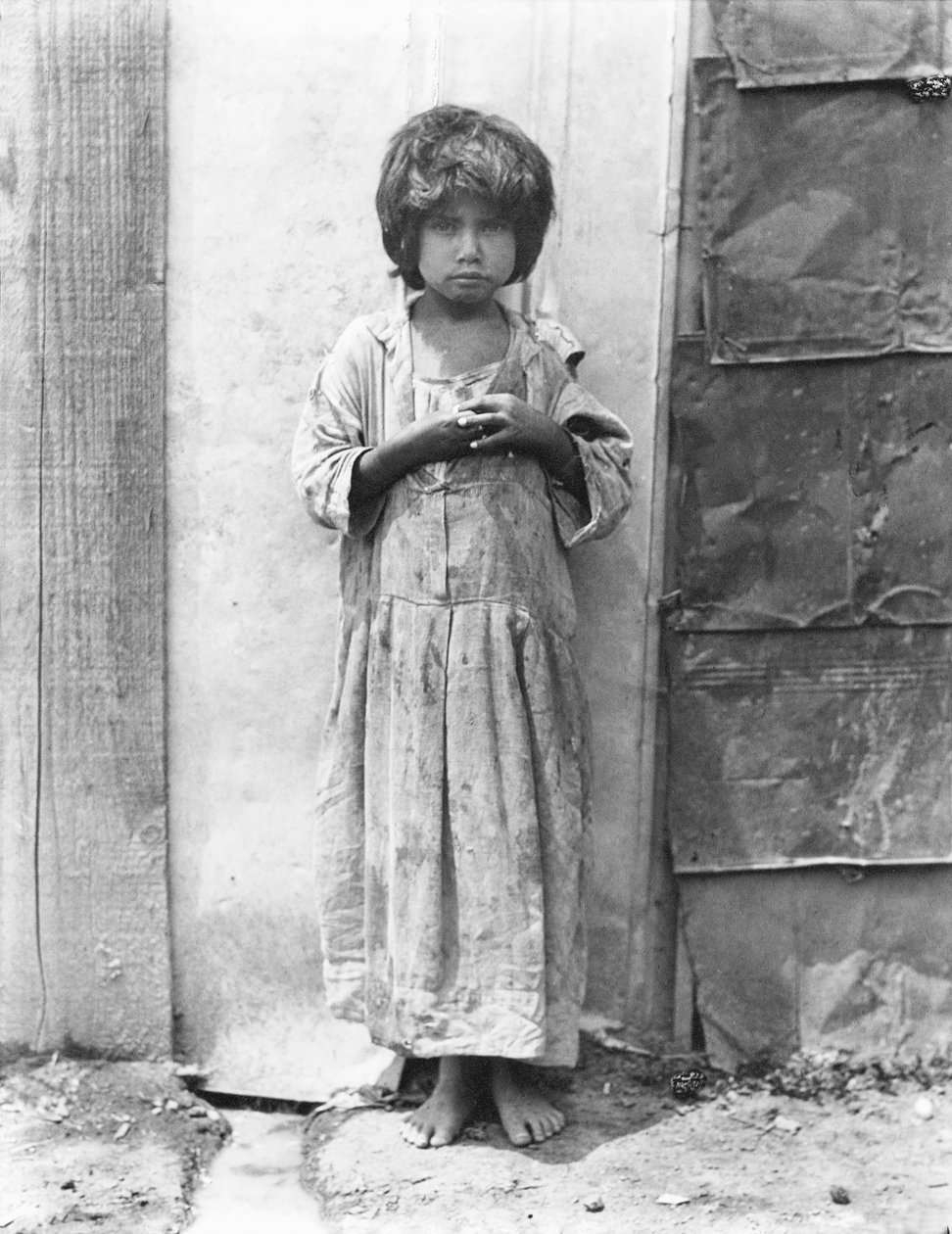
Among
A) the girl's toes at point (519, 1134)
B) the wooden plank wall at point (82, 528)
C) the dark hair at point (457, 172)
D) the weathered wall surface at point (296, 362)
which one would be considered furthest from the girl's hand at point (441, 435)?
the girl's toes at point (519, 1134)

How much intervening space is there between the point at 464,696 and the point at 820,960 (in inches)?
42.7

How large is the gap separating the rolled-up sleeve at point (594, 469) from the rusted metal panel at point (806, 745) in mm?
407

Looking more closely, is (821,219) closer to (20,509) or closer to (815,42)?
(815,42)

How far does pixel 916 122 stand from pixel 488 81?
2.95 ft

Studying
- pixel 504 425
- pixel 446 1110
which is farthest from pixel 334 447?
pixel 446 1110

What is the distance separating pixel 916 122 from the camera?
365 cm

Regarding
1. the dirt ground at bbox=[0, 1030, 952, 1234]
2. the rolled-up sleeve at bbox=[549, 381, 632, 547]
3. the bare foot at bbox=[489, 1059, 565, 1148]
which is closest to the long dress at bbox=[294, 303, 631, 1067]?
the rolled-up sleeve at bbox=[549, 381, 632, 547]

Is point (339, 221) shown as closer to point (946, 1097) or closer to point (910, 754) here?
point (910, 754)

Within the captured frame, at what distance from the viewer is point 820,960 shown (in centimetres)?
387

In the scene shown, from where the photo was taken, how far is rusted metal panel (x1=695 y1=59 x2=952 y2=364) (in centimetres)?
364

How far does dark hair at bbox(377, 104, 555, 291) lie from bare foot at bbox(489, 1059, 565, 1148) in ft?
5.56

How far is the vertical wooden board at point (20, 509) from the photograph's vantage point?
12.1 feet

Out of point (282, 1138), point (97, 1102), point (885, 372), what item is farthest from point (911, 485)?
point (97, 1102)

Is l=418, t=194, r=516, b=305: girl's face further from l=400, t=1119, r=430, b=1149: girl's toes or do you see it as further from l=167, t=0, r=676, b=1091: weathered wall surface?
l=400, t=1119, r=430, b=1149: girl's toes
